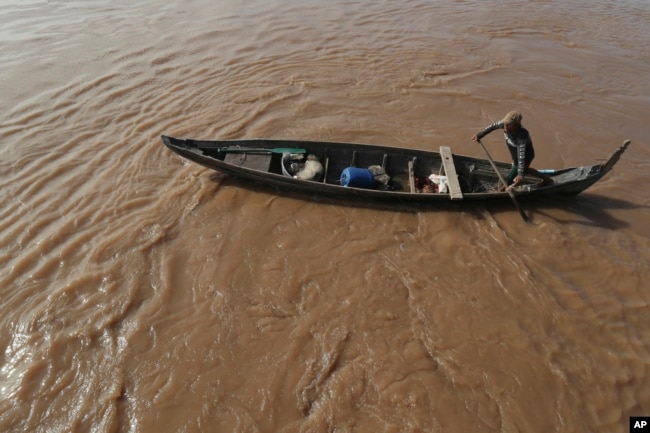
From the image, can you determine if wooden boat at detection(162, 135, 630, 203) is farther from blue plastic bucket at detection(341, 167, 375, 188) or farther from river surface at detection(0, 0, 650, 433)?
river surface at detection(0, 0, 650, 433)

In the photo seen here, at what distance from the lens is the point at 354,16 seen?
16359 millimetres

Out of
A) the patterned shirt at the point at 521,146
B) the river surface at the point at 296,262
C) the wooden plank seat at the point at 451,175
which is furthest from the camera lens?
the wooden plank seat at the point at 451,175

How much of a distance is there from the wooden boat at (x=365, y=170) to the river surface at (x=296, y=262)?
0.46 m

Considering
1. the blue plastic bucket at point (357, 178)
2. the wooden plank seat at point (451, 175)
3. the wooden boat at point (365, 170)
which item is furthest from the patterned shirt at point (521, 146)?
the blue plastic bucket at point (357, 178)

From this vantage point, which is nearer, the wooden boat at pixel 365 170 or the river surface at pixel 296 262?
the river surface at pixel 296 262

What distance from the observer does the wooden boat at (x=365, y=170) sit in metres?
7.65

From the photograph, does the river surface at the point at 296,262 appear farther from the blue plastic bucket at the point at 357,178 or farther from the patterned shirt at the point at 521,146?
the patterned shirt at the point at 521,146

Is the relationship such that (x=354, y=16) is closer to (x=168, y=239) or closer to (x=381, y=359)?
(x=168, y=239)

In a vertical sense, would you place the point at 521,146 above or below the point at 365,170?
above

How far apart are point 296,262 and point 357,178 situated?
202 centimetres

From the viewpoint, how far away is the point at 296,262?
6988 millimetres

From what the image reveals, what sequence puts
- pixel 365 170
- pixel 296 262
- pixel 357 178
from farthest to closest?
pixel 365 170
pixel 357 178
pixel 296 262

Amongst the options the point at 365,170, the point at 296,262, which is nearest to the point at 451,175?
the point at 365,170

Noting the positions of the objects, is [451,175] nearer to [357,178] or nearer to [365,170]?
[365,170]
